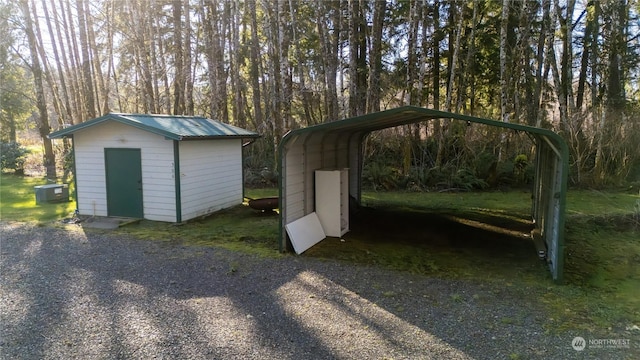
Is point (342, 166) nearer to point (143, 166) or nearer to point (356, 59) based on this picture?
point (143, 166)

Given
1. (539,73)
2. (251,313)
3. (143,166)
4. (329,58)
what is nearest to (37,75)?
(329,58)

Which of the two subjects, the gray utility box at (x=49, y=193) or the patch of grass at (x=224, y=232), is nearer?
the patch of grass at (x=224, y=232)

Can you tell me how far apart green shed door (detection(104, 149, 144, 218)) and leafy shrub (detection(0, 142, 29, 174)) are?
11.9m

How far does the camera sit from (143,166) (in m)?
9.18

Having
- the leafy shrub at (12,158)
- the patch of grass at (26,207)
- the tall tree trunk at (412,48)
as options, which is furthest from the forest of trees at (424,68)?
the patch of grass at (26,207)

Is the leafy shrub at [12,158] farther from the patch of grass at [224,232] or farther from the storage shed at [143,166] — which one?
the patch of grass at [224,232]

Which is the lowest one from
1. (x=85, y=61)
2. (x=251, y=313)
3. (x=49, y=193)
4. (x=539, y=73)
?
(x=251, y=313)

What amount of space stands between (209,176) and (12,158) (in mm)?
13152

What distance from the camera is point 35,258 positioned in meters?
6.77

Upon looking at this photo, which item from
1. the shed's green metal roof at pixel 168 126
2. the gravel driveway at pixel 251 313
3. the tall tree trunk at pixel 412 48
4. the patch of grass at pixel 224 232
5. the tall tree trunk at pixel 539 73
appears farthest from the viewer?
the tall tree trunk at pixel 539 73

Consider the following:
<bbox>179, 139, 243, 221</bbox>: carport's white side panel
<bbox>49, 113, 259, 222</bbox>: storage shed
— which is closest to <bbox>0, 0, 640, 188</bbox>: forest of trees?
<bbox>179, 139, 243, 221</bbox>: carport's white side panel

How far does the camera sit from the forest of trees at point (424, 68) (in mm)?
13539

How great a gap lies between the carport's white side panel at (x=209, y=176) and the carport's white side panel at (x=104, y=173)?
12.4 inches

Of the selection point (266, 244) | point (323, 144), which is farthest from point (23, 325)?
point (323, 144)
